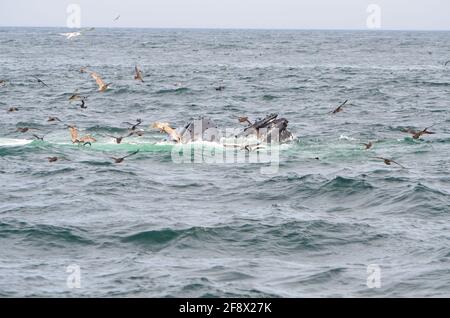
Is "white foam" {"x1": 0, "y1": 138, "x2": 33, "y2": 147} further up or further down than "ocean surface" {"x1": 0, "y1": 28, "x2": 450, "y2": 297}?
further up

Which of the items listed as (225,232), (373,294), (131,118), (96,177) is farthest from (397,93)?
(373,294)

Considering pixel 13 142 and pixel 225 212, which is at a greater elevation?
pixel 13 142

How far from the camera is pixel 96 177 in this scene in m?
25.0

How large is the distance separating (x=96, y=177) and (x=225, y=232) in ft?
25.4

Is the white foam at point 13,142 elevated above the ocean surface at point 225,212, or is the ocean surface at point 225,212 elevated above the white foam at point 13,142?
the white foam at point 13,142

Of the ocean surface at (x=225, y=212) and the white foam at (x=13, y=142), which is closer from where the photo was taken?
the ocean surface at (x=225, y=212)

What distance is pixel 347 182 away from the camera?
931 inches

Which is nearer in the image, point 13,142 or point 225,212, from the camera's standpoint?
point 225,212

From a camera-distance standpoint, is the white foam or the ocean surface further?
the white foam
